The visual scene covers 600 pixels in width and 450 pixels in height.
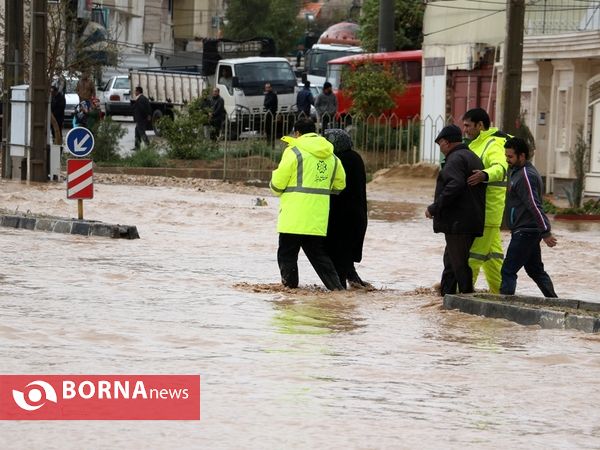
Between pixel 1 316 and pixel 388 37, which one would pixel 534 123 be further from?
pixel 1 316

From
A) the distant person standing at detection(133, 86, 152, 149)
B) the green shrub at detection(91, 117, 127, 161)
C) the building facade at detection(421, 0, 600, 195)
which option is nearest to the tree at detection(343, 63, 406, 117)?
the building facade at detection(421, 0, 600, 195)

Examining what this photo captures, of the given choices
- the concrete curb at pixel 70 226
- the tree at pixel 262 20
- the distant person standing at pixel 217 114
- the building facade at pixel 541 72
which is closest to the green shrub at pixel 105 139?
the distant person standing at pixel 217 114

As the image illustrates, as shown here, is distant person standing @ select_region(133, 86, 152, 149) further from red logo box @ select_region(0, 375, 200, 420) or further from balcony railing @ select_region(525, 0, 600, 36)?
red logo box @ select_region(0, 375, 200, 420)

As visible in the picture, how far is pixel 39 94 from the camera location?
28406mm

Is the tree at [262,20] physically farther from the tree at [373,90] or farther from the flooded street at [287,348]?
the flooded street at [287,348]

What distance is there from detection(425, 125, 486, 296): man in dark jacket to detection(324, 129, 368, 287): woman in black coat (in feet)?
4.56

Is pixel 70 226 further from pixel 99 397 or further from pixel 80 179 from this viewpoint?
pixel 99 397

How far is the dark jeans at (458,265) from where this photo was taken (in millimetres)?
13070

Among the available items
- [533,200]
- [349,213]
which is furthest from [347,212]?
[533,200]

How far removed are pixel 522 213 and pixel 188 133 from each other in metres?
22.7

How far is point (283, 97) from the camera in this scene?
50781 millimetres

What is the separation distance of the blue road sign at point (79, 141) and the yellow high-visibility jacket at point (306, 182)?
6717 mm

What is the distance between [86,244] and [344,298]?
17.1ft

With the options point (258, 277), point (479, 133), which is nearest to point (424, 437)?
point (479, 133)
